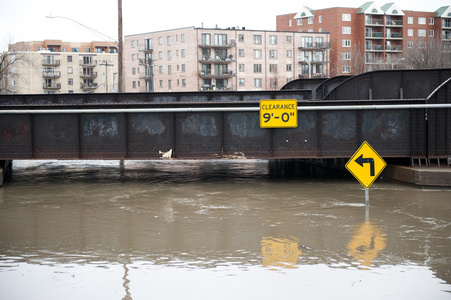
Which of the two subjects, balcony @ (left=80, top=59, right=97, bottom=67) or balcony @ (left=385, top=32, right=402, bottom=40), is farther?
balcony @ (left=80, top=59, right=97, bottom=67)

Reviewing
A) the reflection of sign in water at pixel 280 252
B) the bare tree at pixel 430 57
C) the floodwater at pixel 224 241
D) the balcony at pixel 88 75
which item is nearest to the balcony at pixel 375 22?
the bare tree at pixel 430 57

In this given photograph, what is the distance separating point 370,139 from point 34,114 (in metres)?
11.5

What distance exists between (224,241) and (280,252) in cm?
135

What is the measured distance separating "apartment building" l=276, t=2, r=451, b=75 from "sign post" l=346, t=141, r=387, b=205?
97.1 metres

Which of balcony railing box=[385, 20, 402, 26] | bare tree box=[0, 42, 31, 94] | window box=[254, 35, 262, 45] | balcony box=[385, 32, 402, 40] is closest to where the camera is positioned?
bare tree box=[0, 42, 31, 94]

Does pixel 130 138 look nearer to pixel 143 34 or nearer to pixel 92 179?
pixel 92 179

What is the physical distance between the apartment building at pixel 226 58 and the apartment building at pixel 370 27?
15.5 feet

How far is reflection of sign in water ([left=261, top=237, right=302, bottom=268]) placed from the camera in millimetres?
8557

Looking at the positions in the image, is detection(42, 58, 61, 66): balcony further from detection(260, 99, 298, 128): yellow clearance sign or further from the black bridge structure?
detection(260, 99, 298, 128): yellow clearance sign

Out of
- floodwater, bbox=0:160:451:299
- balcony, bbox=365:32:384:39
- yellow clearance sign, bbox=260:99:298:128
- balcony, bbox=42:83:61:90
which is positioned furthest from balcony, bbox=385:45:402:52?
yellow clearance sign, bbox=260:99:298:128

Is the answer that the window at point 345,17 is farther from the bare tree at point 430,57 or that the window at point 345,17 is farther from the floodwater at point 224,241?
the floodwater at point 224,241

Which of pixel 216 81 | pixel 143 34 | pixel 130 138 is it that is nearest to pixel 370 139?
pixel 130 138

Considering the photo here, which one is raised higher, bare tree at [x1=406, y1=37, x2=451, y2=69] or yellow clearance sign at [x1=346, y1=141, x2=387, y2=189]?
bare tree at [x1=406, y1=37, x2=451, y2=69]

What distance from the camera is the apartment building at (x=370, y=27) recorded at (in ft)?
366
